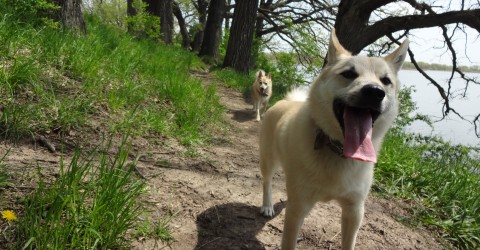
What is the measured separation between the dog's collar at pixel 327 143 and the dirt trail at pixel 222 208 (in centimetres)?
82

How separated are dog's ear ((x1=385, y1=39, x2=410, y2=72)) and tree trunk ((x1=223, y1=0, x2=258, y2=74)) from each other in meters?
7.71

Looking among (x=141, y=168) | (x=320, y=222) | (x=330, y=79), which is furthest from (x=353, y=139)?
(x=141, y=168)

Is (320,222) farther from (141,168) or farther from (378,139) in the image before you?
(141,168)

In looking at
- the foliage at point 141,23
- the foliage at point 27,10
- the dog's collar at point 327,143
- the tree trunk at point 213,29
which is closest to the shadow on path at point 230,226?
the dog's collar at point 327,143

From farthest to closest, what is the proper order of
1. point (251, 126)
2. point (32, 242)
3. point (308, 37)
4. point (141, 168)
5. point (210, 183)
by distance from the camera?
point (308, 37) → point (251, 126) → point (210, 183) → point (141, 168) → point (32, 242)

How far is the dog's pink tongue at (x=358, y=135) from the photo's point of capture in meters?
1.79

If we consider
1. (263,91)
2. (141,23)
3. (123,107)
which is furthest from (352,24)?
(123,107)

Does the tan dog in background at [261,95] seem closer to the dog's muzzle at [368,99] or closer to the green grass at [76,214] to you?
the dog's muzzle at [368,99]

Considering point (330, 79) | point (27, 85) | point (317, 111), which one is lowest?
point (27, 85)

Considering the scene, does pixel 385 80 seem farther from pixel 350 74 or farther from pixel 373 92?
pixel 373 92

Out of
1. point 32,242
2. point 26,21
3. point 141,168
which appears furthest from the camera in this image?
point 26,21

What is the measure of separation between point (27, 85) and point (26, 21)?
1.25 meters

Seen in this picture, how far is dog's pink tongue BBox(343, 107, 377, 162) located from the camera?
1787 mm

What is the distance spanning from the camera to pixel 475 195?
3.07m
